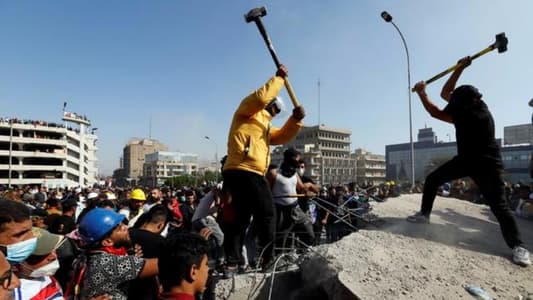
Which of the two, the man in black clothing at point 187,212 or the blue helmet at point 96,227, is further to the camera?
the man in black clothing at point 187,212

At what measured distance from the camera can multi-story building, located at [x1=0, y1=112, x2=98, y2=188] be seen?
64312 millimetres

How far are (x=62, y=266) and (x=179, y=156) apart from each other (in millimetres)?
156032

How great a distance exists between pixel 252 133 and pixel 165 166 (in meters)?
147

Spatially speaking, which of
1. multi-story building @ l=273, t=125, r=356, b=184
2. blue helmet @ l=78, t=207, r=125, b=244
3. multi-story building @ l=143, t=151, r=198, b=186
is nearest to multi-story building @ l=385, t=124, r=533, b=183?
multi-story building @ l=273, t=125, r=356, b=184

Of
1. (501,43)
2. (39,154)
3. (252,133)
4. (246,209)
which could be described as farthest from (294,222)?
(39,154)

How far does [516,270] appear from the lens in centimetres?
325

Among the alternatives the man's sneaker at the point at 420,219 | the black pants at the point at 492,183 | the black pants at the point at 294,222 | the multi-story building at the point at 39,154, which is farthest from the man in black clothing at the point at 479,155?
the multi-story building at the point at 39,154

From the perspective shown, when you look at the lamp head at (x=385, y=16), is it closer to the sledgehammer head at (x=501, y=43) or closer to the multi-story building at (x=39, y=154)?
the sledgehammer head at (x=501, y=43)

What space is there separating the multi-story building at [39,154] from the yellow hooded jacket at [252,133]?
6630 centimetres

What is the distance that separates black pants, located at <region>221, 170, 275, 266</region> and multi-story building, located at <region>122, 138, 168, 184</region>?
165072mm

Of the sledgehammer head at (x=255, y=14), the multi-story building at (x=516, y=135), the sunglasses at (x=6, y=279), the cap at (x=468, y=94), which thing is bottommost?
the sunglasses at (x=6, y=279)

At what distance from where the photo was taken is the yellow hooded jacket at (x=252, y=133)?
11.2 ft

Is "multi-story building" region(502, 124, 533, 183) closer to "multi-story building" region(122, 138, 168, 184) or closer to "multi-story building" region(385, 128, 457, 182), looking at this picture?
"multi-story building" region(385, 128, 457, 182)

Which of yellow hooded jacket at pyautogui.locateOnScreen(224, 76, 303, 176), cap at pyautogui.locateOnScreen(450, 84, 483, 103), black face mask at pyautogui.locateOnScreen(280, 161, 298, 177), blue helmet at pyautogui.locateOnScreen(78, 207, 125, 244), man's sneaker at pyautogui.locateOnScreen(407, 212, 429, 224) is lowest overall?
man's sneaker at pyautogui.locateOnScreen(407, 212, 429, 224)
